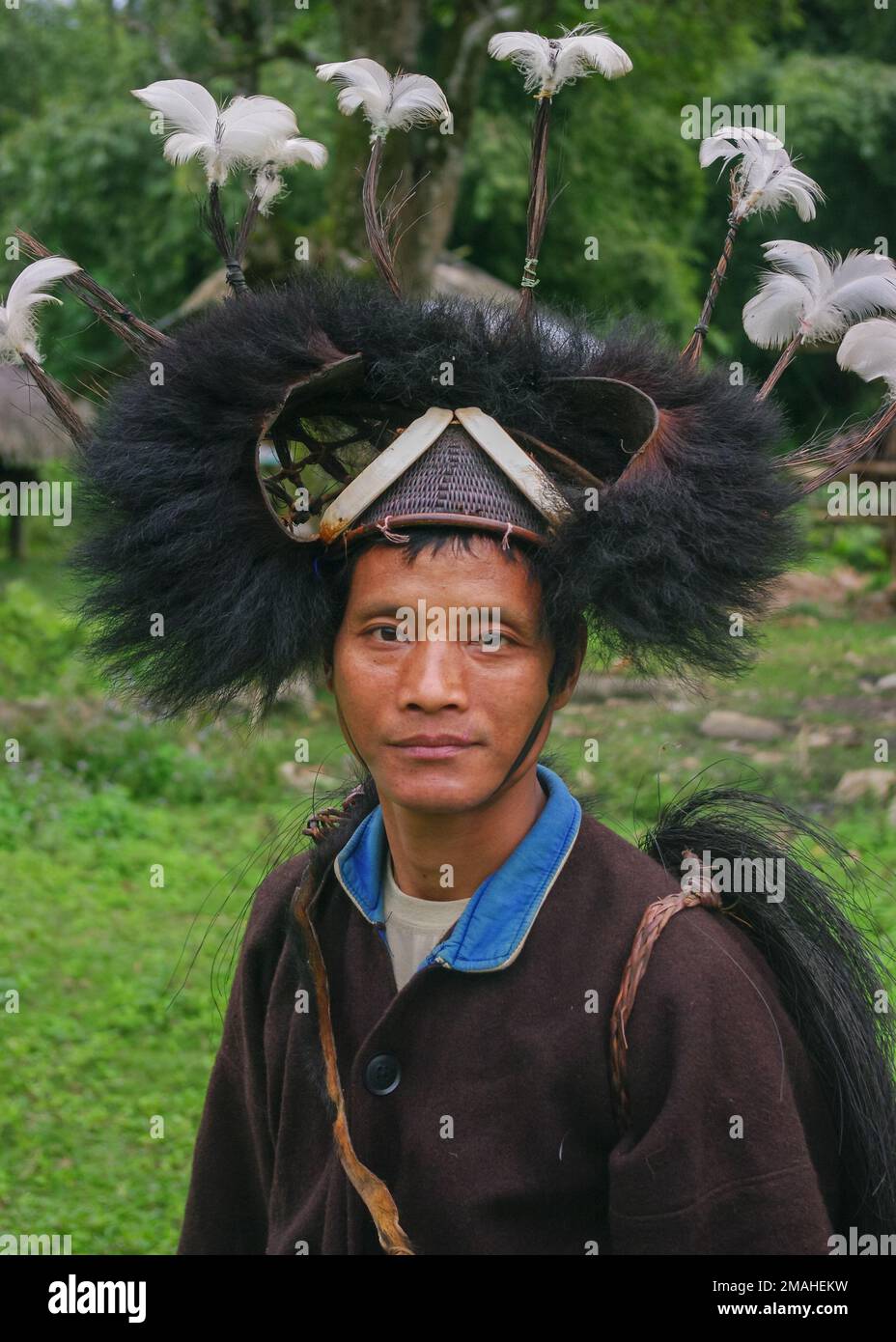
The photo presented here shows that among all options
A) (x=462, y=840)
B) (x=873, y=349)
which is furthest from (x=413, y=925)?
(x=873, y=349)

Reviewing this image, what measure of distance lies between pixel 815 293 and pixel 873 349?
16cm

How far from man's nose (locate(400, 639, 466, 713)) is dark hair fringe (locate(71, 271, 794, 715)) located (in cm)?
19

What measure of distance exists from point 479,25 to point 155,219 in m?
10.6

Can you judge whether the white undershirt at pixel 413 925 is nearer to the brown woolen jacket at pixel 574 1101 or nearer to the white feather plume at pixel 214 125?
the brown woolen jacket at pixel 574 1101

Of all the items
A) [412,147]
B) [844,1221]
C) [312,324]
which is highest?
[412,147]

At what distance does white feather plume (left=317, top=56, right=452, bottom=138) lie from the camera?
2.37 m

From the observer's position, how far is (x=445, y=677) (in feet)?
6.94

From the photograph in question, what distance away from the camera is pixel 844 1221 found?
2.33m

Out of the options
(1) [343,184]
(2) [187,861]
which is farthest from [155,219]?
(2) [187,861]

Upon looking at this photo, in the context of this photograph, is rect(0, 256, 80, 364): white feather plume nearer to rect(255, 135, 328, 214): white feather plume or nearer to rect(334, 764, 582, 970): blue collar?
rect(255, 135, 328, 214): white feather plume

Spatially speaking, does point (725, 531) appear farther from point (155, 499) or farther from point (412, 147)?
point (412, 147)

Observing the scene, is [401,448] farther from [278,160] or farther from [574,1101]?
[574,1101]

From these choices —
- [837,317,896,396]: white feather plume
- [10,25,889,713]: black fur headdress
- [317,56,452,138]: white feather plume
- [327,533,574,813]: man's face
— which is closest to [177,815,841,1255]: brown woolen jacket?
[327,533,574,813]: man's face

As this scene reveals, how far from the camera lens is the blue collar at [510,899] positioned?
2.20m
